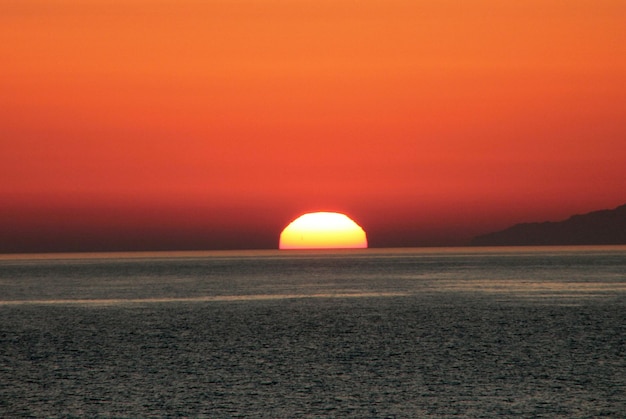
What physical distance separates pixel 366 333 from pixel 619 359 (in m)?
8.33

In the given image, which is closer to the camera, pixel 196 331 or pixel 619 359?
pixel 619 359

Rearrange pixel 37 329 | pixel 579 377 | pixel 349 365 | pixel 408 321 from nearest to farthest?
pixel 579 377
pixel 349 365
pixel 37 329
pixel 408 321

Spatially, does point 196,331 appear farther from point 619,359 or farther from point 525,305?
point 525,305

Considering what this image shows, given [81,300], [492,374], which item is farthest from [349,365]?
[81,300]

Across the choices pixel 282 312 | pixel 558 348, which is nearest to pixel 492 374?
pixel 558 348

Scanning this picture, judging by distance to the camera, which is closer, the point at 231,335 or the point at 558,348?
the point at 558,348

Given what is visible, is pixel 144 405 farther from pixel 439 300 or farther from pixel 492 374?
pixel 439 300

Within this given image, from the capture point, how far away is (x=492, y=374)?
18125mm

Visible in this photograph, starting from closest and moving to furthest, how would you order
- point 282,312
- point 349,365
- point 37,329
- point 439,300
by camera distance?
point 349,365, point 37,329, point 282,312, point 439,300

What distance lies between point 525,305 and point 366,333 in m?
16.9

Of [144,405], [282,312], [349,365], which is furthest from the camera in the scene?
[282,312]

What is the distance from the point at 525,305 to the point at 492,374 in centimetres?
2497

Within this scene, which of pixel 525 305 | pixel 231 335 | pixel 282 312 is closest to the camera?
pixel 231 335

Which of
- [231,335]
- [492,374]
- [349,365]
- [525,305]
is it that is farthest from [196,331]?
[525,305]
